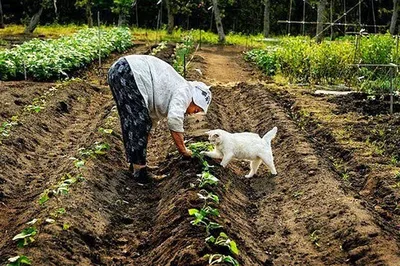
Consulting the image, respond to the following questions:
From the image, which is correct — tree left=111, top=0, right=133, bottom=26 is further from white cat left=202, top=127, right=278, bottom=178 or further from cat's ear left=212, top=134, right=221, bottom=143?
cat's ear left=212, top=134, right=221, bottom=143

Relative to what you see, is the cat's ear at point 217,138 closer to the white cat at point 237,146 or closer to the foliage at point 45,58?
the white cat at point 237,146

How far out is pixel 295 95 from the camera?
567 inches

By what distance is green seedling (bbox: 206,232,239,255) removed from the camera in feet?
15.9

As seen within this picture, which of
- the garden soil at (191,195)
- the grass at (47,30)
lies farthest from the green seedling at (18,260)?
the grass at (47,30)

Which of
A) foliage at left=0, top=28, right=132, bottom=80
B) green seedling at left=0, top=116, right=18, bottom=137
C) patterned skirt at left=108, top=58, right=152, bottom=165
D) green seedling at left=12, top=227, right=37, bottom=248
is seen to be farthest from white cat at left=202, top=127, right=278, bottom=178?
foliage at left=0, top=28, right=132, bottom=80

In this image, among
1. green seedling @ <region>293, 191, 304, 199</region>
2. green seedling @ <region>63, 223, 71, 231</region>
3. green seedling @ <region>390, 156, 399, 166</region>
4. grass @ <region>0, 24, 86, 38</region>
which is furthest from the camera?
grass @ <region>0, 24, 86, 38</region>

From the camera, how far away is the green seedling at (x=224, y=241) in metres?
4.85

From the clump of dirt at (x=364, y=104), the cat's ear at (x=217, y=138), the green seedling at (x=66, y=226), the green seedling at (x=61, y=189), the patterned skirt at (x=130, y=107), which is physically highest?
the patterned skirt at (x=130, y=107)

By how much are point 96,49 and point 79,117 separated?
8.21 meters

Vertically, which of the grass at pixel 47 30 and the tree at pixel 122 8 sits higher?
the tree at pixel 122 8

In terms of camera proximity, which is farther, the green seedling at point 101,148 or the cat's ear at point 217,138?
the green seedling at point 101,148

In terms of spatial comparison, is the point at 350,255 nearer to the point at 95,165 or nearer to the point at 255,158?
the point at 255,158

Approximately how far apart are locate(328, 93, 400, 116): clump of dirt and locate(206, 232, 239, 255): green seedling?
307 inches

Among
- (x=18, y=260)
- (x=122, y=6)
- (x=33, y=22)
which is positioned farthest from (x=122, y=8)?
(x=18, y=260)
